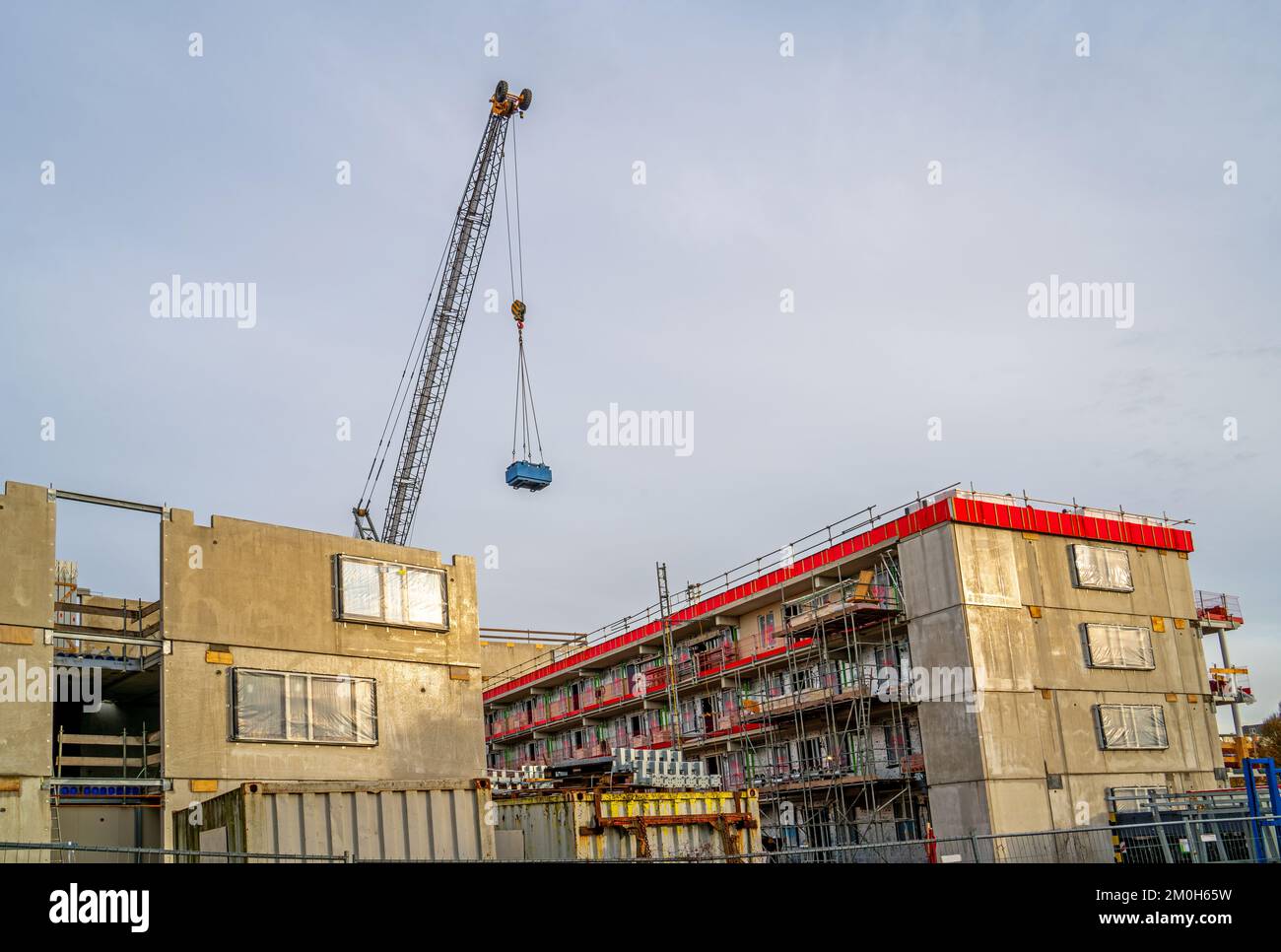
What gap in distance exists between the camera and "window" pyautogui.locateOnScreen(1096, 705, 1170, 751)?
43.5 metres

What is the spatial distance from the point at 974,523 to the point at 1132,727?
1018 cm

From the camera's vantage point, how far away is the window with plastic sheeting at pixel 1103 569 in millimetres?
45375

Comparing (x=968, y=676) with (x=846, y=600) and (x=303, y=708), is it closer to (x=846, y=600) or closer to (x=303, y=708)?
(x=846, y=600)

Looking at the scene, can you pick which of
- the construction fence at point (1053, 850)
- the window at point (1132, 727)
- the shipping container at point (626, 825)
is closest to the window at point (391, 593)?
the shipping container at point (626, 825)

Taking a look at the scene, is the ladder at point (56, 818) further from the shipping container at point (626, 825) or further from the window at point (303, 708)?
the shipping container at point (626, 825)

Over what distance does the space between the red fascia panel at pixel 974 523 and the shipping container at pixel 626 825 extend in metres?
16.5

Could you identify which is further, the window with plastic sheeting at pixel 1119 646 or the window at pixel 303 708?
the window with plastic sheeting at pixel 1119 646

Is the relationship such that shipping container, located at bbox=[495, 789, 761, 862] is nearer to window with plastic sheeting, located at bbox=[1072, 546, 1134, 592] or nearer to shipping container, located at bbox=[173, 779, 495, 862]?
shipping container, located at bbox=[173, 779, 495, 862]

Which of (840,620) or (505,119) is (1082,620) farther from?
(505,119)

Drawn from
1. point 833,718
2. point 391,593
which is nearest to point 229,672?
point 391,593

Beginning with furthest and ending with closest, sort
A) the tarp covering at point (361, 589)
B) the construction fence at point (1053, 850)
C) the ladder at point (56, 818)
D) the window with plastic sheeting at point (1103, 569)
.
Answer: the window with plastic sheeting at point (1103, 569)
the tarp covering at point (361, 589)
the ladder at point (56, 818)
the construction fence at point (1053, 850)

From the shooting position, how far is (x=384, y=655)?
101 ft

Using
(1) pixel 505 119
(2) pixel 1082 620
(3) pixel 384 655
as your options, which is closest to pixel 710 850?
(3) pixel 384 655
